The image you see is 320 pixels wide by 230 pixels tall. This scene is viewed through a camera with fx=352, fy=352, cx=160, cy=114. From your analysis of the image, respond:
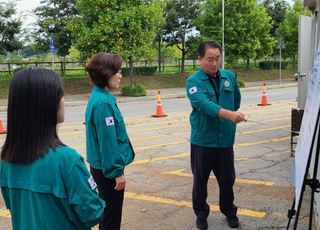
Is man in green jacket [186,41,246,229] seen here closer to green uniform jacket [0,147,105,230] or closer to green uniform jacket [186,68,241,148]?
green uniform jacket [186,68,241,148]

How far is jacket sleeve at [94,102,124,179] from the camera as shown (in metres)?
2.69

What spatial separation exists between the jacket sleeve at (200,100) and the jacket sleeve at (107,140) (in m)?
1.09

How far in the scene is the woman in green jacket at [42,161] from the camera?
1.63 meters

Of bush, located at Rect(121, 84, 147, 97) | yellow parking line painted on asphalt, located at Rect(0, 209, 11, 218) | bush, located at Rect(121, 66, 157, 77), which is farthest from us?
bush, located at Rect(121, 66, 157, 77)

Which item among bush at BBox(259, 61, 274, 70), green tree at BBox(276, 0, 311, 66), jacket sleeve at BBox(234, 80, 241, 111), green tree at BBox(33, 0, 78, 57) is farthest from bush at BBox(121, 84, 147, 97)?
bush at BBox(259, 61, 274, 70)

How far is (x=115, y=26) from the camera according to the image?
18.8 m

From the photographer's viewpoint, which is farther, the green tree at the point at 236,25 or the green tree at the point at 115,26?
the green tree at the point at 236,25

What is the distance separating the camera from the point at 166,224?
386 cm

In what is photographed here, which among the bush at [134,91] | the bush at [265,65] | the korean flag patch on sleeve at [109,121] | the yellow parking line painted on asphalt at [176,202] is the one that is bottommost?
the yellow parking line painted on asphalt at [176,202]

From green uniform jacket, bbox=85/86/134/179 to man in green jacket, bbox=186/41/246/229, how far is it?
104 centimetres

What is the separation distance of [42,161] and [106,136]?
1062mm

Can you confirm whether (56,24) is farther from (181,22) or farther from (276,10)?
(276,10)

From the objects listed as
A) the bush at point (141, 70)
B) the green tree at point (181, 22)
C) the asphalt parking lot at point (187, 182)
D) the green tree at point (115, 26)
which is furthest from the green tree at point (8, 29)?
the asphalt parking lot at point (187, 182)

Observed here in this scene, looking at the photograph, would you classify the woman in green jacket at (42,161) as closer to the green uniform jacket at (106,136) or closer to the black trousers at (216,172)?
the green uniform jacket at (106,136)
